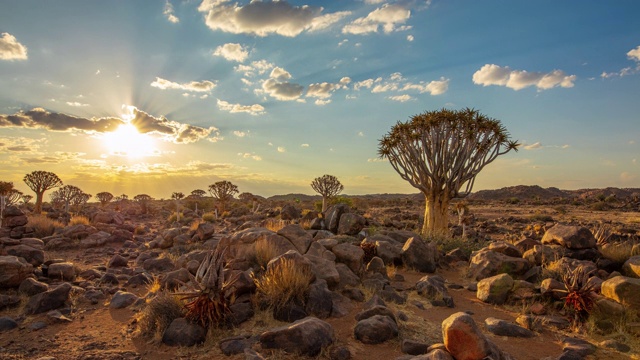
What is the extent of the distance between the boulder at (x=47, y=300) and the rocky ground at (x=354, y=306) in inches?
1.6

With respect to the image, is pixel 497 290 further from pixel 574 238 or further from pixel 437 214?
pixel 437 214

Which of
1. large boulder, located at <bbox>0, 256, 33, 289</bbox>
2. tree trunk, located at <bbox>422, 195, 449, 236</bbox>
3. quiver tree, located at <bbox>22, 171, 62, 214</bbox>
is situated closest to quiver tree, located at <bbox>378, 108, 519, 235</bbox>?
tree trunk, located at <bbox>422, 195, 449, 236</bbox>

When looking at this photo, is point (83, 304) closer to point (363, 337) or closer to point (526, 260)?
point (363, 337)

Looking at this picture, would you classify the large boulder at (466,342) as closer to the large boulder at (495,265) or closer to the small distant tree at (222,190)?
the large boulder at (495,265)

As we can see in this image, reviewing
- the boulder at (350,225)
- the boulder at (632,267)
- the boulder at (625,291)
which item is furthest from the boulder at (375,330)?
the boulder at (350,225)

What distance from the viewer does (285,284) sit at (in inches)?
293

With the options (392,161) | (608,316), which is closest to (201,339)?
(608,316)

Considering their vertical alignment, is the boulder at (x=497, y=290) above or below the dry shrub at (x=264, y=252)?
below

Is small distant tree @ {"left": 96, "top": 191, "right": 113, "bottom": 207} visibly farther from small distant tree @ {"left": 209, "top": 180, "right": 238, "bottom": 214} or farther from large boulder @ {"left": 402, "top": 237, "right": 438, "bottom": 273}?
large boulder @ {"left": 402, "top": 237, "right": 438, "bottom": 273}

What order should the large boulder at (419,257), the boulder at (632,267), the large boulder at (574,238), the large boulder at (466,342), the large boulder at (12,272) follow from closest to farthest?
the large boulder at (466,342) → the boulder at (632,267) → the large boulder at (12,272) → the large boulder at (574,238) → the large boulder at (419,257)

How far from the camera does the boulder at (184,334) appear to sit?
21.3ft

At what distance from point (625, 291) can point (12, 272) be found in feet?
46.7

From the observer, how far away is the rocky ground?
616cm

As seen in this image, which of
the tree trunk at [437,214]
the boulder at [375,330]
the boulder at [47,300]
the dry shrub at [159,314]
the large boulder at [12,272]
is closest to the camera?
the boulder at [375,330]
